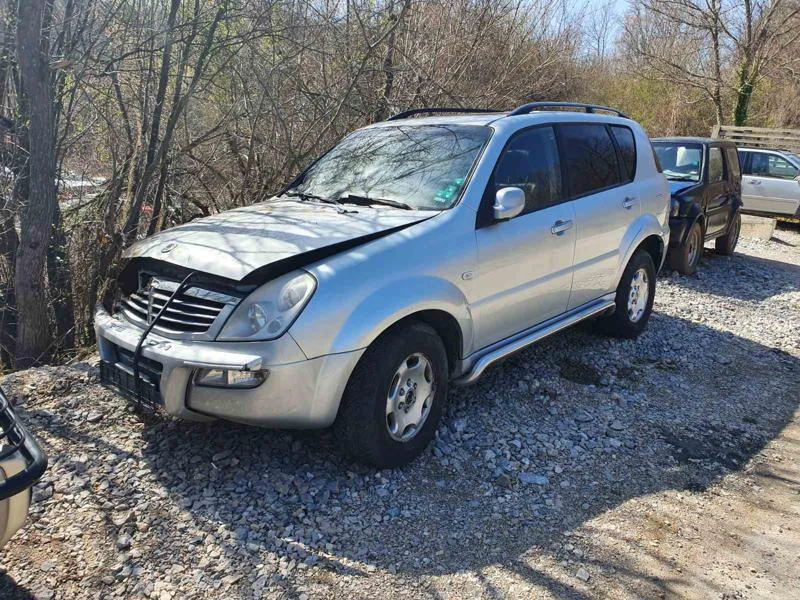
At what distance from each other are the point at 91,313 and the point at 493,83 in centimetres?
716

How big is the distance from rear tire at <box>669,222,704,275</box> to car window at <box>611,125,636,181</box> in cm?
327

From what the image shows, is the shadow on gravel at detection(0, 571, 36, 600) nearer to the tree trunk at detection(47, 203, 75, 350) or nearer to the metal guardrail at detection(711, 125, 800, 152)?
the tree trunk at detection(47, 203, 75, 350)

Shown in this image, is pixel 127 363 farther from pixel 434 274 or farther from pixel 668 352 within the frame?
pixel 668 352

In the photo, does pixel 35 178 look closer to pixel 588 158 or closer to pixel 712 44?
pixel 588 158

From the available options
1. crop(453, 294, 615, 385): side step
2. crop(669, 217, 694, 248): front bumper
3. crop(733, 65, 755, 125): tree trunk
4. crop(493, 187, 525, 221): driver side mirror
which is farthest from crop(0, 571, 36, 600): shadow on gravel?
crop(733, 65, 755, 125): tree trunk

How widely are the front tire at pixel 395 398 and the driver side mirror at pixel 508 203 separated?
845 mm

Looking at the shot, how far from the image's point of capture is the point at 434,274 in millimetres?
3498

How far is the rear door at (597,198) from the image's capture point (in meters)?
4.73

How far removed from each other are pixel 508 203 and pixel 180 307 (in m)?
1.91

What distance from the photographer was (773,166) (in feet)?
47.4

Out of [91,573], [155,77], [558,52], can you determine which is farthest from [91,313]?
[558,52]

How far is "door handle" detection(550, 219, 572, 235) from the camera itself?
4.38 m

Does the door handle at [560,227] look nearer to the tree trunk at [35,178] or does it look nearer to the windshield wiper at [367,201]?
the windshield wiper at [367,201]

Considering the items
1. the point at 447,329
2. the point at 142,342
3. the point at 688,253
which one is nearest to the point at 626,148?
the point at 447,329
